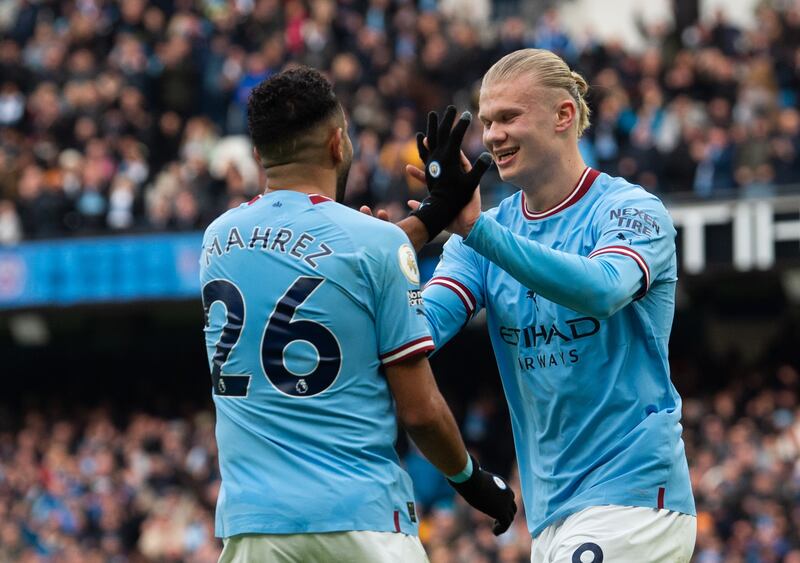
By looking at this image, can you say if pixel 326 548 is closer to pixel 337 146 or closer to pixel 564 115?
→ pixel 337 146

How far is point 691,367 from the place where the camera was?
754 inches

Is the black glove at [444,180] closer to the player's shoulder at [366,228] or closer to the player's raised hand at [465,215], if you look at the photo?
the player's raised hand at [465,215]

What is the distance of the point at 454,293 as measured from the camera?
221 inches

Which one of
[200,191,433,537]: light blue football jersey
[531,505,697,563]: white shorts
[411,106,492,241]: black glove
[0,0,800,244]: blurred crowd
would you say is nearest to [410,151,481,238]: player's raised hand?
[411,106,492,241]: black glove

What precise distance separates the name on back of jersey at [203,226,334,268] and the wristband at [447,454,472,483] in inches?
35.5

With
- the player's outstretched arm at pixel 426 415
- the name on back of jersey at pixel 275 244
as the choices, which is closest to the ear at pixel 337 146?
Answer: the name on back of jersey at pixel 275 244

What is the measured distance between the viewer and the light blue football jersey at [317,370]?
14.9 feet

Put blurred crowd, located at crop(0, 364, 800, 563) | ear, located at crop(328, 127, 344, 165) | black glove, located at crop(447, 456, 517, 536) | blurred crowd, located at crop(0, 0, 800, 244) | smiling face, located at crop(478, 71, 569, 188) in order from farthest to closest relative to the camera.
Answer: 1. blurred crowd, located at crop(0, 0, 800, 244)
2. blurred crowd, located at crop(0, 364, 800, 563)
3. smiling face, located at crop(478, 71, 569, 188)
4. black glove, located at crop(447, 456, 517, 536)
5. ear, located at crop(328, 127, 344, 165)

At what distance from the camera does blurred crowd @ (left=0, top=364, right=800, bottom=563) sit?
14.2 metres

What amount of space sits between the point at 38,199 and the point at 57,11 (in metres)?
4.48

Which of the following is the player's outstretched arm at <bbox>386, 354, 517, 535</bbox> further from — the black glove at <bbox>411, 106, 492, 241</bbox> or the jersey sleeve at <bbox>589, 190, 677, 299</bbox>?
the jersey sleeve at <bbox>589, 190, 677, 299</bbox>

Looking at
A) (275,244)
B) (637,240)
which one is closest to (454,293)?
(637,240)

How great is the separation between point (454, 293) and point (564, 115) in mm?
738

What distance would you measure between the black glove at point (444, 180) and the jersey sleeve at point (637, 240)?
47cm
